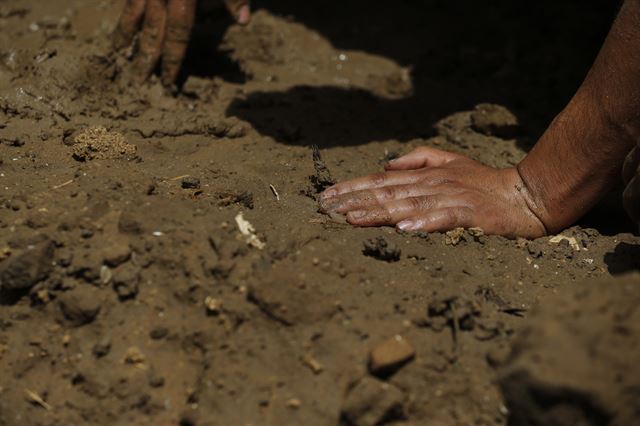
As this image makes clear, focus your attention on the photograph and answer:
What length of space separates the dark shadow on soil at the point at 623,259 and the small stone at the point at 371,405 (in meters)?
1.12

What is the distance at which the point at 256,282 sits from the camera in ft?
7.32

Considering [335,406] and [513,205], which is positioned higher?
[513,205]

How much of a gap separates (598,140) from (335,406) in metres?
1.47

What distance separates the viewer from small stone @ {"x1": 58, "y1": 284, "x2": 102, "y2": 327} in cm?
226

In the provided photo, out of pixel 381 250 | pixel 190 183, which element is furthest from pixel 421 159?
pixel 190 183

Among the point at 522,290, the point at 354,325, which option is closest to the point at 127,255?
the point at 354,325

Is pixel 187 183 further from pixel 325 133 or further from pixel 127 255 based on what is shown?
pixel 325 133

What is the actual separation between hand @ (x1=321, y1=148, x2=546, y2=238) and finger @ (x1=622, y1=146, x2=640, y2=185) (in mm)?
427

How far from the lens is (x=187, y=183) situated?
276cm

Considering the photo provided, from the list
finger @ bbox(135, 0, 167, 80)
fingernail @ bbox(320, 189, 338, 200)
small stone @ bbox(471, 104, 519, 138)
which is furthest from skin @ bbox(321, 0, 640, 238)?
finger @ bbox(135, 0, 167, 80)

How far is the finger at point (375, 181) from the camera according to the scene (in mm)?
2863

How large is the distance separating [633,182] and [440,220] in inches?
27.3

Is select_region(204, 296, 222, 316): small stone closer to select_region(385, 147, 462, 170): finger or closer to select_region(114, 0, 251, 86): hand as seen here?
select_region(385, 147, 462, 170): finger

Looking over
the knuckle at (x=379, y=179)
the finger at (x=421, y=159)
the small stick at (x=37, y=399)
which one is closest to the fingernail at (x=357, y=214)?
the knuckle at (x=379, y=179)
